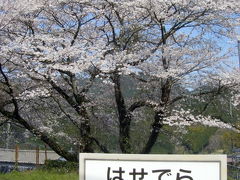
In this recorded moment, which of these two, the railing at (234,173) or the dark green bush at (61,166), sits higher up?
the dark green bush at (61,166)

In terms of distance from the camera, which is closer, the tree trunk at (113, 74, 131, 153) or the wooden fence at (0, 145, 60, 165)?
the tree trunk at (113, 74, 131, 153)

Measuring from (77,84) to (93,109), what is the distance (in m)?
1.07

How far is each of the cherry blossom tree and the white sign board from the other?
905cm

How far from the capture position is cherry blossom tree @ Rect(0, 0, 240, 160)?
12180mm

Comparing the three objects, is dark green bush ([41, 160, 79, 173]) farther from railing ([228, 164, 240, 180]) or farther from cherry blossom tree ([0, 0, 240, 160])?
railing ([228, 164, 240, 180])

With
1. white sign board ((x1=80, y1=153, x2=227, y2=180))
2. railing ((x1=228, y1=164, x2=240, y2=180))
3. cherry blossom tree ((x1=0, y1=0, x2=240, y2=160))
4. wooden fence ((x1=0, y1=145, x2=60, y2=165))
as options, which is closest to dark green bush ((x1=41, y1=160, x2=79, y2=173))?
cherry blossom tree ((x1=0, y1=0, x2=240, y2=160))

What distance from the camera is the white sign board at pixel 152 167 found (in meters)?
2.85

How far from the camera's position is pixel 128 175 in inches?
114

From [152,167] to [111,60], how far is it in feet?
30.5

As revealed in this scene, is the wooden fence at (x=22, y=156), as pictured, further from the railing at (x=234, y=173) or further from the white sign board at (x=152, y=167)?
the white sign board at (x=152, y=167)

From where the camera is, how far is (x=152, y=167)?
9.43 ft

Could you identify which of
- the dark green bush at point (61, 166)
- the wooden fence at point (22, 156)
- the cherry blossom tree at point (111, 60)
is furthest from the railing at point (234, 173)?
the wooden fence at point (22, 156)

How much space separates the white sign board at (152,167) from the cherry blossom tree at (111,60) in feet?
29.7

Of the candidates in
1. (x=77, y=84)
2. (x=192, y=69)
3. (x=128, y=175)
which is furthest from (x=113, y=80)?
(x=128, y=175)
